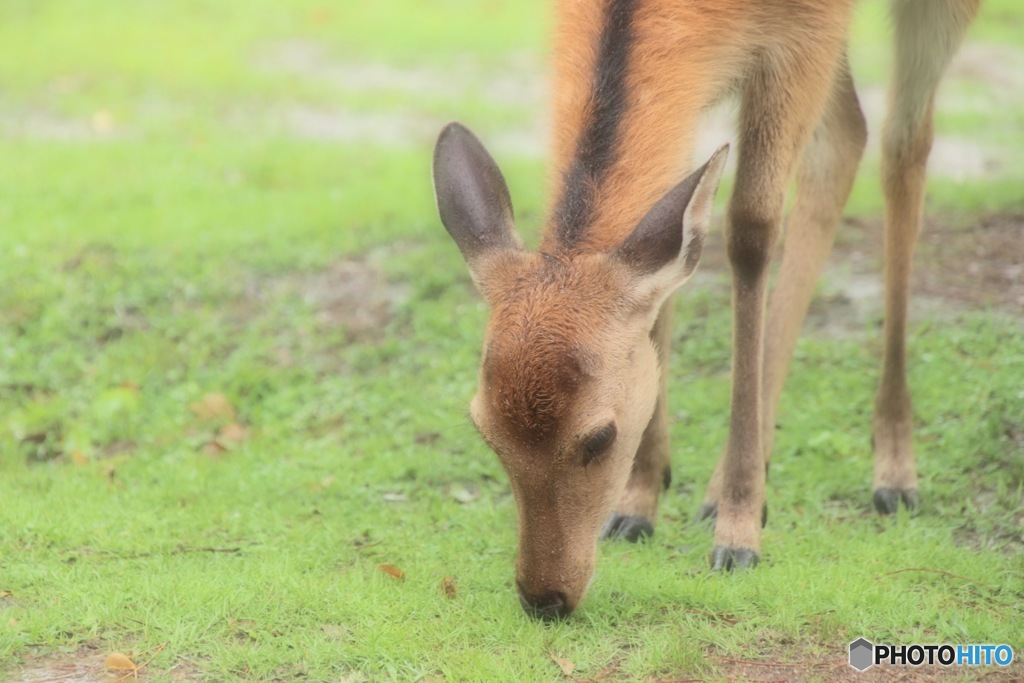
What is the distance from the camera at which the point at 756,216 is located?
205 inches

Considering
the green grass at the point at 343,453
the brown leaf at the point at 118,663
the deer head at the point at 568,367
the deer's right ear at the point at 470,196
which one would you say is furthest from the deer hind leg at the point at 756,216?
the brown leaf at the point at 118,663

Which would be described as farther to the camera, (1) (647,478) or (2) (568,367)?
(1) (647,478)

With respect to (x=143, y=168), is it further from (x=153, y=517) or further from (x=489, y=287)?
(x=489, y=287)

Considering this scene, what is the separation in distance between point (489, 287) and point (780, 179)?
1.45 meters

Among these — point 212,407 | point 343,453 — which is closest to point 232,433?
point 212,407

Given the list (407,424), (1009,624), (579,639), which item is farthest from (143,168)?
(1009,624)

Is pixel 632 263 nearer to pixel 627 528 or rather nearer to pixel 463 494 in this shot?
pixel 627 528

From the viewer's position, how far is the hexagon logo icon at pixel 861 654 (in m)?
4.22

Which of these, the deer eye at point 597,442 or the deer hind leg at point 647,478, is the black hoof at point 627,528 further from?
the deer eye at point 597,442

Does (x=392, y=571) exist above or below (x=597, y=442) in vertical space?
below

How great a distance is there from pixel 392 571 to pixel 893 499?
2.27 meters

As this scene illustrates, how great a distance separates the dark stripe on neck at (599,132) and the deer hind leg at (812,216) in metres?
1.54

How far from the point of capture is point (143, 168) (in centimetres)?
1021

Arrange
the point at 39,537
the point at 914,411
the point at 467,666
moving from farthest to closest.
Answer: the point at 914,411, the point at 39,537, the point at 467,666
